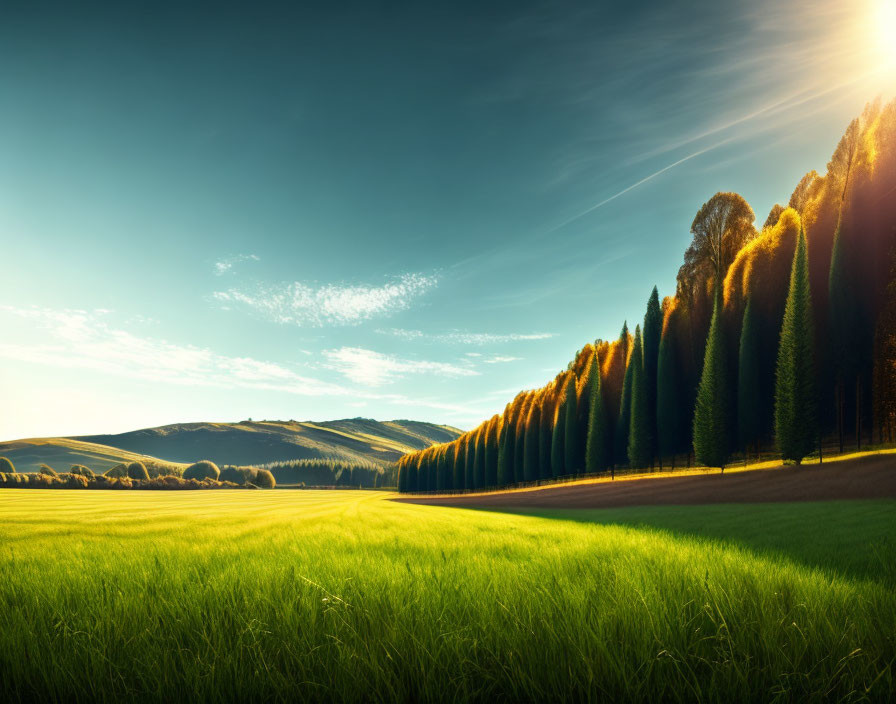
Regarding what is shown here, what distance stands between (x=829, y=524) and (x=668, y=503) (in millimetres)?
12730

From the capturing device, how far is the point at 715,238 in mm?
40688

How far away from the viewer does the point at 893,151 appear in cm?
2697

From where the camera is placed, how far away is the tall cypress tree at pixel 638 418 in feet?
125

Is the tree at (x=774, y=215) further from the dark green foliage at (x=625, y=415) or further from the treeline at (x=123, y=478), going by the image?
the treeline at (x=123, y=478)

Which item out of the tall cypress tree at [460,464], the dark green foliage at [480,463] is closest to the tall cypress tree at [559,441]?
the dark green foliage at [480,463]

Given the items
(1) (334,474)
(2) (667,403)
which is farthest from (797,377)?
(1) (334,474)

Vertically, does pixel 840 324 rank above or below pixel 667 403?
above

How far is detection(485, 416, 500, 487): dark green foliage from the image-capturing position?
64.9 meters

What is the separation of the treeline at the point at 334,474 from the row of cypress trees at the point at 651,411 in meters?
90.9

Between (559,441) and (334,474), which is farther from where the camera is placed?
(334,474)

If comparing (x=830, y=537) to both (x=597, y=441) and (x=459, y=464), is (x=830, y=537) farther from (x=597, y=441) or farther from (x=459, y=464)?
(x=459, y=464)

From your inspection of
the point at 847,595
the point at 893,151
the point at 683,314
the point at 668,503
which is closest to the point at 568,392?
the point at 683,314

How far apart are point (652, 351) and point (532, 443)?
67.9ft

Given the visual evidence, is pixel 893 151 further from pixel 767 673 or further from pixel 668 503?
pixel 767 673
